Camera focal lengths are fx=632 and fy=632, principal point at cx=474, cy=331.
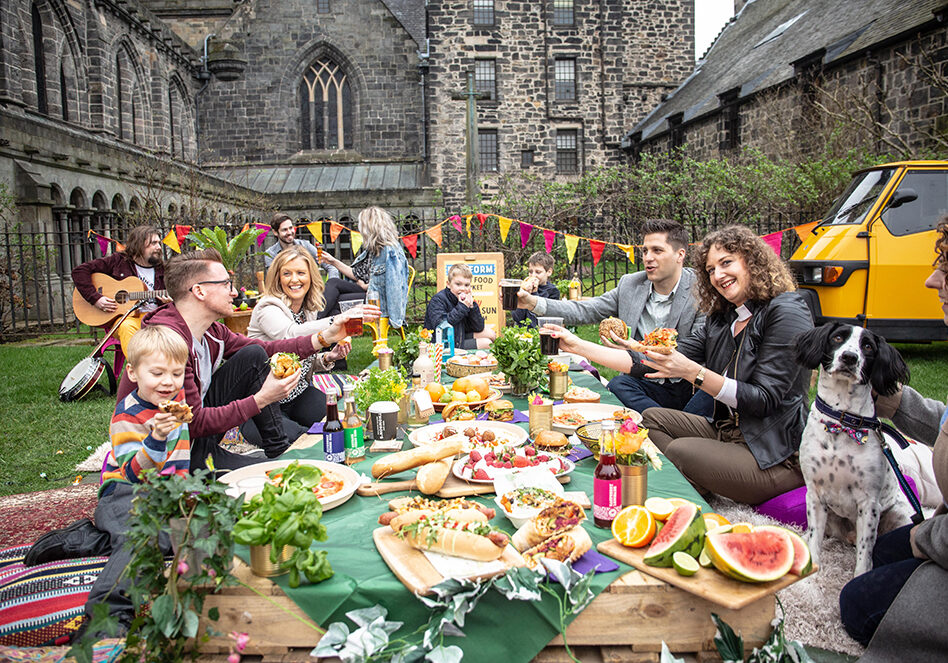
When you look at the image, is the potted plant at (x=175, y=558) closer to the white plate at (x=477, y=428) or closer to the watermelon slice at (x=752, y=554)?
the white plate at (x=477, y=428)

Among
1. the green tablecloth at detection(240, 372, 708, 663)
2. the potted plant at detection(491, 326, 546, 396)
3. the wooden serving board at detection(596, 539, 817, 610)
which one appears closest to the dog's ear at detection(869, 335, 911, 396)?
the wooden serving board at detection(596, 539, 817, 610)

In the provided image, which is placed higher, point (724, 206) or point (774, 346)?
point (724, 206)

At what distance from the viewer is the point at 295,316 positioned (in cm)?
500

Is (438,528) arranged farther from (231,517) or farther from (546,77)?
(546,77)

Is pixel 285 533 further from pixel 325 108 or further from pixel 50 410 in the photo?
pixel 325 108

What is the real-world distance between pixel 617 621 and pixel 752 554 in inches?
18.2

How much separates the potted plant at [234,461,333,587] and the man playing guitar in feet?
18.4

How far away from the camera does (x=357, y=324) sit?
3.77 meters

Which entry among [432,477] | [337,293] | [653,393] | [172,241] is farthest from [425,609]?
[172,241]

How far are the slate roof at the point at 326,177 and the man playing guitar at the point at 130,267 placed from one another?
17802mm

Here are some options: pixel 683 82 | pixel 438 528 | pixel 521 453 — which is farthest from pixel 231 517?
pixel 683 82

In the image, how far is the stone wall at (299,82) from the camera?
25672mm

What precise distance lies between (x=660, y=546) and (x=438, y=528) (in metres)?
0.71

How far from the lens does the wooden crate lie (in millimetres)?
1941
